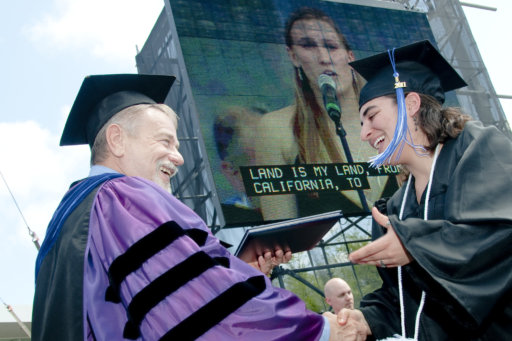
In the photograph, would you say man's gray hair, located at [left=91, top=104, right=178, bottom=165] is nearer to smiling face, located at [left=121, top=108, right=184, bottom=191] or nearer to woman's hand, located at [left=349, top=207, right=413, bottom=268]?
smiling face, located at [left=121, top=108, right=184, bottom=191]

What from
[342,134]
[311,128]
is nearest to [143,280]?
→ [311,128]

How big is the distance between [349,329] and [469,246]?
27.3 inches

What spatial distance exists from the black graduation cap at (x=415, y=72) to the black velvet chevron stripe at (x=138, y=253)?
1409 mm

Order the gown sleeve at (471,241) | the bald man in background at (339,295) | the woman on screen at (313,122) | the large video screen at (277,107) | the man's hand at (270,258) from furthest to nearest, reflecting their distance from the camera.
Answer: the woman on screen at (313,122) < the large video screen at (277,107) < the bald man in background at (339,295) < the man's hand at (270,258) < the gown sleeve at (471,241)

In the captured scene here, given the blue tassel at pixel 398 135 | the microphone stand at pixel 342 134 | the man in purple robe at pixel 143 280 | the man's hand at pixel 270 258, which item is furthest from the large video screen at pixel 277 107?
the man in purple robe at pixel 143 280

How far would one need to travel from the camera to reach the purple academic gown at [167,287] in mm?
1567

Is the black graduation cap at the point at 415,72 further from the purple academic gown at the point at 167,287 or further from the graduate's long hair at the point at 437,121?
the purple academic gown at the point at 167,287

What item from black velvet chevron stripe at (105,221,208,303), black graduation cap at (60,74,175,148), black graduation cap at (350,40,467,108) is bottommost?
black velvet chevron stripe at (105,221,208,303)

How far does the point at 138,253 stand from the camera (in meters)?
1.65

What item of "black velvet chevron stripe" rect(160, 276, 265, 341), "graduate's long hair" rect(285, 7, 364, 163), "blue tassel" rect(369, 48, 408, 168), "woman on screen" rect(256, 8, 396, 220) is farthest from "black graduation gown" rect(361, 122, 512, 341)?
"graduate's long hair" rect(285, 7, 364, 163)

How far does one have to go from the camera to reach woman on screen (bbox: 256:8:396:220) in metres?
7.93

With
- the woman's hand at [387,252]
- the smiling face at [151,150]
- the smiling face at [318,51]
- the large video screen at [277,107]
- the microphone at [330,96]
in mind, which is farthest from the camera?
the smiling face at [318,51]

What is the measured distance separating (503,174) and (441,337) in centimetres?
69

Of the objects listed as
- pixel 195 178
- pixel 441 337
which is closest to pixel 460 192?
pixel 441 337
